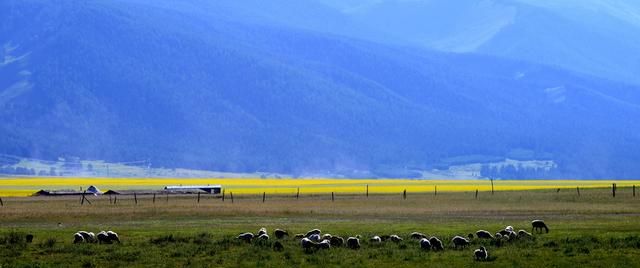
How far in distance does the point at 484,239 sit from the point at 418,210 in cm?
2657

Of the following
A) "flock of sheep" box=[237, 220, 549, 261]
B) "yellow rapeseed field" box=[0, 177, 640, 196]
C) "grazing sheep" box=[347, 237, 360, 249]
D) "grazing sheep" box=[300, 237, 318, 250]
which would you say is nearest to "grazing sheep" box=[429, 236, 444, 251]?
"flock of sheep" box=[237, 220, 549, 261]

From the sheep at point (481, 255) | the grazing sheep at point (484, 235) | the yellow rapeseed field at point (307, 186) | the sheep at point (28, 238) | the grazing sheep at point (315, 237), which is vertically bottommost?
the sheep at point (481, 255)

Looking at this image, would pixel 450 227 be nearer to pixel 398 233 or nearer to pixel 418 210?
pixel 398 233

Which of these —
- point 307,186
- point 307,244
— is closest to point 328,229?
point 307,244

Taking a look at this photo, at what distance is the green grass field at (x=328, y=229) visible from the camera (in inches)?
1305

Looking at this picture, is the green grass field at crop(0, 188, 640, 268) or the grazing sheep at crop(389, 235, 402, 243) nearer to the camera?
the green grass field at crop(0, 188, 640, 268)

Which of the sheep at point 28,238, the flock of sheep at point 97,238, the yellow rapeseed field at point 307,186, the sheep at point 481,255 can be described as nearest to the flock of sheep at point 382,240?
the sheep at point 481,255

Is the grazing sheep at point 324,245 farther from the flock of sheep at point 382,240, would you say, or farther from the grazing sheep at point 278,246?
the grazing sheep at point 278,246

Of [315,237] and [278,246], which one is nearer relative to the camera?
[278,246]

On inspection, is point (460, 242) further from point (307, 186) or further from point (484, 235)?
point (307, 186)

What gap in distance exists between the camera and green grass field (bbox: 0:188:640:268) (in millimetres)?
33156

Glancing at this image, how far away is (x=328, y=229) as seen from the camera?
46281 mm

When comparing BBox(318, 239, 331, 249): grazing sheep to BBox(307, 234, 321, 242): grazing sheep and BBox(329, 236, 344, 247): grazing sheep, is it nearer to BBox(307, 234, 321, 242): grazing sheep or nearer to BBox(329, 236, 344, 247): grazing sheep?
BBox(329, 236, 344, 247): grazing sheep

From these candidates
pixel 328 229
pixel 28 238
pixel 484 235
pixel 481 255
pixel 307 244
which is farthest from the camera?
pixel 328 229
